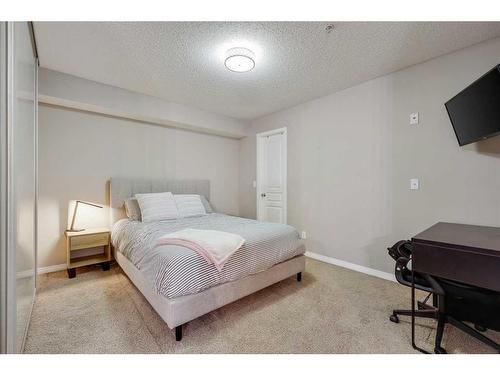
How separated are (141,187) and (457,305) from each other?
3.64 metres

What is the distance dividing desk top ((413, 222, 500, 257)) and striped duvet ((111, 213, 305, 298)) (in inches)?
45.1

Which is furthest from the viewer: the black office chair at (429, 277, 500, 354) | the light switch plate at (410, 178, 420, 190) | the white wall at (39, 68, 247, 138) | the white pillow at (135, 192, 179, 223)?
the white pillow at (135, 192, 179, 223)

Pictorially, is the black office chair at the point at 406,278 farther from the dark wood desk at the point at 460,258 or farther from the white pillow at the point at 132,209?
the white pillow at the point at 132,209

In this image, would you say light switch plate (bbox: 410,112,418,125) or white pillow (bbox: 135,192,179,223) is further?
white pillow (bbox: 135,192,179,223)

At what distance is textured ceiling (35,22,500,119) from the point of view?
182 centimetres

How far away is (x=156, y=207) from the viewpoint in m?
2.93

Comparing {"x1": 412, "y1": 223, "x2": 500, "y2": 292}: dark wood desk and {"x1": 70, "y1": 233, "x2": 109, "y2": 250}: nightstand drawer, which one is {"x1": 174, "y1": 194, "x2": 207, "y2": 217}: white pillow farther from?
{"x1": 412, "y1": 223, "x2": 500, "y2": 292}: dark wood desk

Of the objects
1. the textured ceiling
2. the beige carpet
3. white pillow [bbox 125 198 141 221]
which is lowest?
the beige carpet

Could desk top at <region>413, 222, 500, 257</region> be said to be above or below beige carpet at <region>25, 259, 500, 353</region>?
above

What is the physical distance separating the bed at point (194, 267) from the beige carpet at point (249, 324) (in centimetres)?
15

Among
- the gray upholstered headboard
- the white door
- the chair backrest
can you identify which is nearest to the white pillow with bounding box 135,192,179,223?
the gray upholstered headboard

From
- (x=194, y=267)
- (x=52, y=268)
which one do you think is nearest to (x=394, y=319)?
(x=194, y=267)

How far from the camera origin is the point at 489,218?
1975mm

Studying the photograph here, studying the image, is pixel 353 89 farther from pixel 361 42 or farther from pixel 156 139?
pixel 156 139
